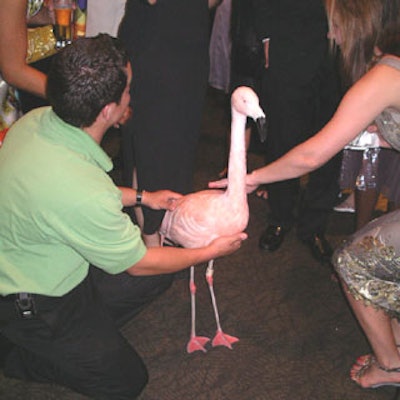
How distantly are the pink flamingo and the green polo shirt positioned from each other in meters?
0.49

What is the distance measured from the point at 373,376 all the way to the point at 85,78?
153cm

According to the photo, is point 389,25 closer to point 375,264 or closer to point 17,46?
point 375,264

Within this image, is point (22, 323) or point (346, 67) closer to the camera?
point (22, 323)

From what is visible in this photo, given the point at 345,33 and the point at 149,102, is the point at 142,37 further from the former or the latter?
the point at 345,33

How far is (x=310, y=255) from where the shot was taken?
2.62 meters

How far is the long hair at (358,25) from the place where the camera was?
171cm

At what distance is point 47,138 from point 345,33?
1.09m

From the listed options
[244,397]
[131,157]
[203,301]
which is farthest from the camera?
[203,301]

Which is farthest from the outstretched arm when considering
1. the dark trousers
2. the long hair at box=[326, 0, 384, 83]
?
the dark trousers

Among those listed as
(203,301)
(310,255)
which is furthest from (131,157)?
(310,255)

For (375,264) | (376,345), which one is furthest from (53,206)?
(376,345)

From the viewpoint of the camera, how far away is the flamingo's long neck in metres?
1.82

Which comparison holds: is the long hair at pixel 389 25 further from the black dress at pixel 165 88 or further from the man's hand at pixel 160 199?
the man's hand at pixel 160 199

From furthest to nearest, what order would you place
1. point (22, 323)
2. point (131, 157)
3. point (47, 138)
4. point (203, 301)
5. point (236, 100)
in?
1. point (203, 301)
2. point (131, 157)
3. point (236, 100)
4. point (22, 323)
5. point (47, 138)
